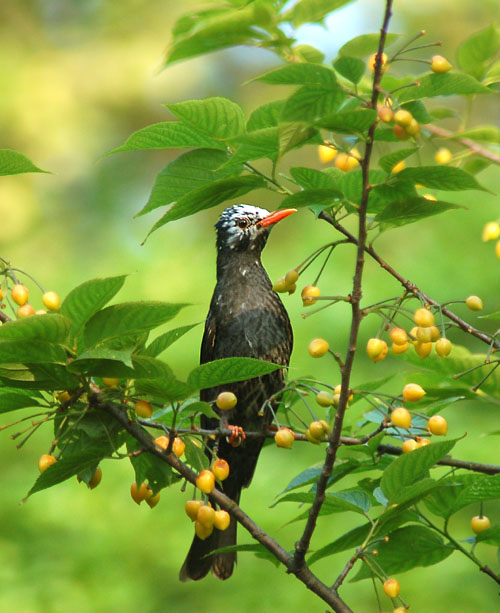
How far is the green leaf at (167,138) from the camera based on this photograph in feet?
6.14

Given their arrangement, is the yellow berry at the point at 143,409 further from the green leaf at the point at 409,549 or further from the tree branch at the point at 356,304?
the green leaf at the point at 409,549

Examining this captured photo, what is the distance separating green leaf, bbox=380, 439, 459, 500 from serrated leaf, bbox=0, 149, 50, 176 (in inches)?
38.4

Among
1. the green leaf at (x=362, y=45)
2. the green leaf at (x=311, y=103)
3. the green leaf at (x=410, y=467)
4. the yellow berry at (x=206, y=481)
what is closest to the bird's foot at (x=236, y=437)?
the yellow berry at (x=206, y=481)

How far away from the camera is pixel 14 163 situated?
1.92m

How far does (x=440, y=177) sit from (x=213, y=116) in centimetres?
51

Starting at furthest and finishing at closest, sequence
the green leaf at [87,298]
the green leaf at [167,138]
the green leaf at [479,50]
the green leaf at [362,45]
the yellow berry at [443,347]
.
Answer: the green leaf at [479,50], the green leaf at [362,45], the yellow berry at [443,347], the green leaf at [167,138], the green leaf at [87,298]

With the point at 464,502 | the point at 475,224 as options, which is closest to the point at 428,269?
the point at 475,224

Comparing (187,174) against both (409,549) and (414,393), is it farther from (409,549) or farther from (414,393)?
(409,549)

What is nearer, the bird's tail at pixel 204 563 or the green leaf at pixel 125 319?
the green leaf at pixel 125 319

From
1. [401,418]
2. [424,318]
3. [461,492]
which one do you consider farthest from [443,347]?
[461,492]

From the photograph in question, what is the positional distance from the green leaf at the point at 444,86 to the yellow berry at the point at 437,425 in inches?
27.2

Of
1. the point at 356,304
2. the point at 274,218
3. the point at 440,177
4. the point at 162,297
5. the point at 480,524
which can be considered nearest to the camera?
the point at 356,304

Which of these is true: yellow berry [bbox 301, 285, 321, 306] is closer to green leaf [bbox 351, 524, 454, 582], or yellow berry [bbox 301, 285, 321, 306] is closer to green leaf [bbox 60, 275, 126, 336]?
green leaf [bbox 60, 275, 126, 336]

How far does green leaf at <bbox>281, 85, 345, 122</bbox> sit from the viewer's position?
1572 millimetres
